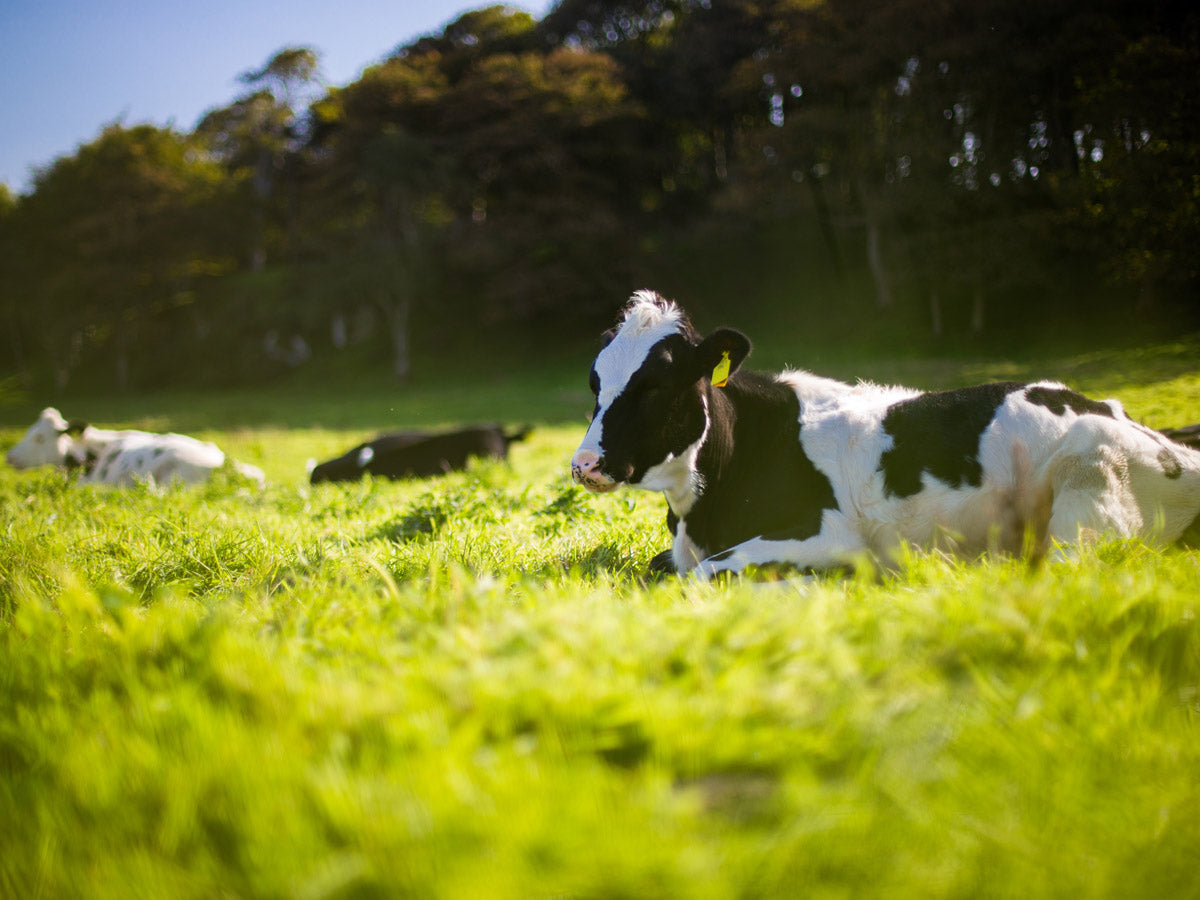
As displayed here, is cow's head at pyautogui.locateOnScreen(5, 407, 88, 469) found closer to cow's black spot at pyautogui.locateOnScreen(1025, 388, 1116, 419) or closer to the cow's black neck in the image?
the cow's black neck

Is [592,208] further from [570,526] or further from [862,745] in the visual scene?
[862,745]

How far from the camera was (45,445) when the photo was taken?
12.0m

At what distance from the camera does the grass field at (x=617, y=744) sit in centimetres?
133

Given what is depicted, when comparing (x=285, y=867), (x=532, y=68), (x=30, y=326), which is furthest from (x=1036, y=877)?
(x=30, y=326)

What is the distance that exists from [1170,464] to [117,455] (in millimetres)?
12131

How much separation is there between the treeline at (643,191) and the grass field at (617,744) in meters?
18.6

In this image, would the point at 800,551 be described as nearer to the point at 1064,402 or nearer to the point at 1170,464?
the point at 1064,402

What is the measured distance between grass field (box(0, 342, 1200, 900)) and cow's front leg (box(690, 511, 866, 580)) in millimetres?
779

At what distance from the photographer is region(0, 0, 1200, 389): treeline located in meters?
22.5

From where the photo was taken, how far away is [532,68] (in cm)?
3531

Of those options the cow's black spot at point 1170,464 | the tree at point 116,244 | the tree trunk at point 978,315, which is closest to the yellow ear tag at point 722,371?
the cow's black spot at point 1170,464

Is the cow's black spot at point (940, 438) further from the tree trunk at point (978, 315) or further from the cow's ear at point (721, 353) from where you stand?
the tree trunk at point (978, 315)

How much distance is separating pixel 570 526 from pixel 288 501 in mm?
3306

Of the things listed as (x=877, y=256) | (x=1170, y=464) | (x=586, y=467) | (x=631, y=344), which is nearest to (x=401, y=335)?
(x=877, y=256)
